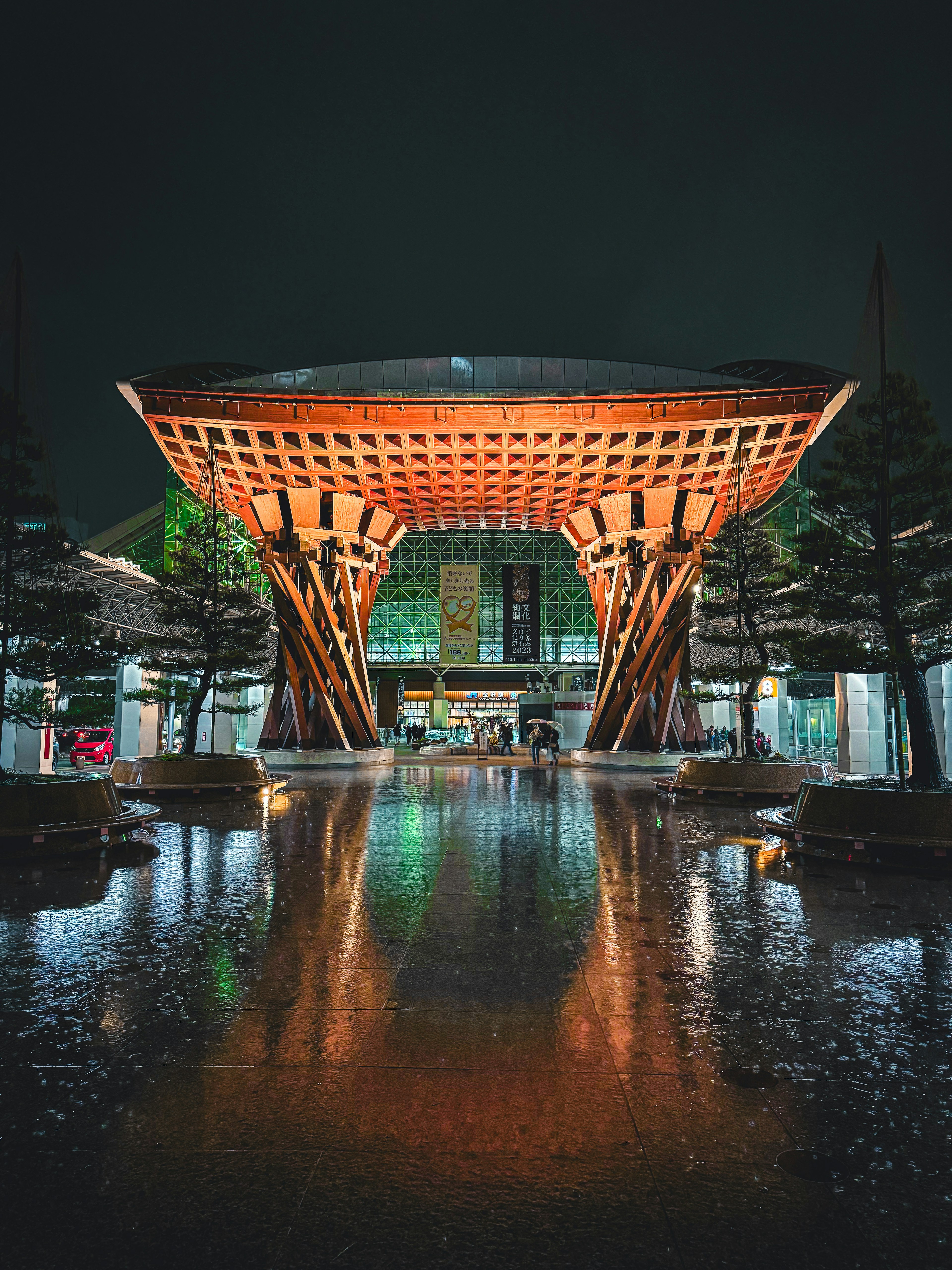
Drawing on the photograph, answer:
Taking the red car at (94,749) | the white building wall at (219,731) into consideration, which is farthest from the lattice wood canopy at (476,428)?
the red car at (94,749)

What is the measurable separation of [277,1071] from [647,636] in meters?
20.1

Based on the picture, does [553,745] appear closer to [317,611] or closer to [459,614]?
[459,614]

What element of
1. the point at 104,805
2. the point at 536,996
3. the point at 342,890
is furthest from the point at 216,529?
the point at 536,996

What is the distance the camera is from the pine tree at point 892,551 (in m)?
8.89

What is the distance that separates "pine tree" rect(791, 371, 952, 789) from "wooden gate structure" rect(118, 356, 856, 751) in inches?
413

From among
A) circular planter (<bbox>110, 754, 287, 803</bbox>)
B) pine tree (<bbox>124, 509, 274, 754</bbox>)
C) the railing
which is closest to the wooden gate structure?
pine tree (<bbox>124, 509, 274, 754</bbox>)

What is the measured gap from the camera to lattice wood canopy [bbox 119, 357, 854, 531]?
781 inches

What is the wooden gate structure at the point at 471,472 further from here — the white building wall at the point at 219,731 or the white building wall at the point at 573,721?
the white building wall at the point at 573,721

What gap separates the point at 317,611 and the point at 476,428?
7151mm

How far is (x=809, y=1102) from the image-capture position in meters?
2.83

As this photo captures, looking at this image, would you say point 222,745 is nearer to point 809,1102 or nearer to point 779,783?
point 779,783

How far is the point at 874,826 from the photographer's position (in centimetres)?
769

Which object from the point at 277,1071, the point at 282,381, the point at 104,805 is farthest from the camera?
the point at 282,381

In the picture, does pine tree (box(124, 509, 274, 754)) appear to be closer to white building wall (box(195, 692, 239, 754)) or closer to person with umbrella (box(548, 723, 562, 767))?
white building wall (box(195, 692, 239, 754))
